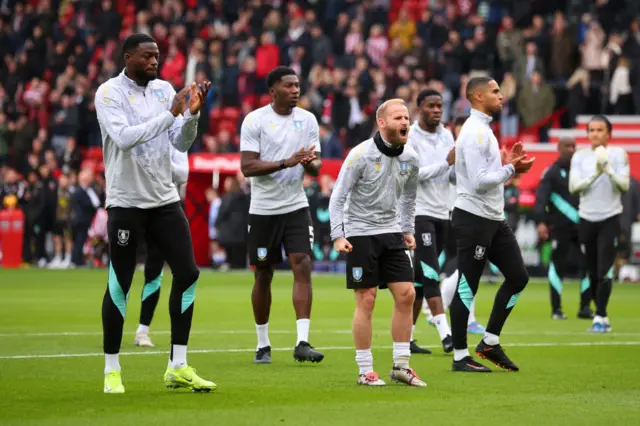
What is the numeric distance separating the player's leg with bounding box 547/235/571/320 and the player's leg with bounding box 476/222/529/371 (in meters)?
6.24

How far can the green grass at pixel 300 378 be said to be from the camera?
855cm

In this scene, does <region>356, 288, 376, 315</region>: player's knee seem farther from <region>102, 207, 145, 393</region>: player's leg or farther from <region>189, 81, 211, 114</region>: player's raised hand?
<region>189, 81, 211, 114</region>: player's raised hand

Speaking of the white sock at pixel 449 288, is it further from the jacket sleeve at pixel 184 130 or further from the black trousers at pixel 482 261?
the jacket sleeve at pixel 184 130

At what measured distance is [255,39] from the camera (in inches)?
1471

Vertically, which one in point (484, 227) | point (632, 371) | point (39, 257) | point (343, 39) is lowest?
point (39, 257)

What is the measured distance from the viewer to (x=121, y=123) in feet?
31.3

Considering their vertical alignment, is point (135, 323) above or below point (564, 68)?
below

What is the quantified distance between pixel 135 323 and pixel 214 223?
15419 millimetres

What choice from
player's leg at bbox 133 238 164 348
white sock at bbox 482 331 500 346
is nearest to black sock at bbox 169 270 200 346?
white sock at bbox 482 331 500 346

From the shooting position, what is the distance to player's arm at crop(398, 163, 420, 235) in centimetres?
1089

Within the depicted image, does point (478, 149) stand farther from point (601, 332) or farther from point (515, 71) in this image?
point (515, 71)

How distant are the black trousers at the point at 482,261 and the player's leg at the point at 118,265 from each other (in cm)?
317

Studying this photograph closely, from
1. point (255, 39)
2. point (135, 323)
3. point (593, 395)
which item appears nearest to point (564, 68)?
point (255, 39)

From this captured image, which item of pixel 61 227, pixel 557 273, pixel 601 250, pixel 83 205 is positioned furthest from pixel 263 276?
pixel 61 227
